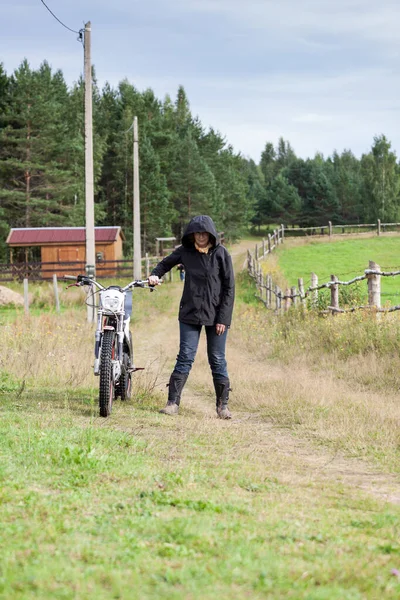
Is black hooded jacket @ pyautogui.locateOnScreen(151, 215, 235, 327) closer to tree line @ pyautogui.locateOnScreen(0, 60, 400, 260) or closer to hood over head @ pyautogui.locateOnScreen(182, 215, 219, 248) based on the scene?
hood over head @ pyautogui.locateOnScreen(182, 215, 219, 248)

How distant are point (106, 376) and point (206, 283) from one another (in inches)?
52.0

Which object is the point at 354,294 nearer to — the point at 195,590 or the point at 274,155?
the point at 195,590

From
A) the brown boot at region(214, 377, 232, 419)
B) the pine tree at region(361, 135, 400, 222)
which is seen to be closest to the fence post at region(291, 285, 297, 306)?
the brown boot at region(214, 377, 232, 419)

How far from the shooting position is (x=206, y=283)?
7.36 metres

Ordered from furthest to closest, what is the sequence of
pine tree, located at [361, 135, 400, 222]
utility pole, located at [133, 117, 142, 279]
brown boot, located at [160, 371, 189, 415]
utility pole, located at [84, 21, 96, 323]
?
pine tree, located at [361, 135, 400, 222], utility pole, located at [133, 117, 142, 279], utility pole, located at [84, 21, 96, 323], brown boot, located at [160, 371, 189, 415]

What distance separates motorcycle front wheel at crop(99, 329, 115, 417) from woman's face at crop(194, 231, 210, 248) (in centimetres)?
124

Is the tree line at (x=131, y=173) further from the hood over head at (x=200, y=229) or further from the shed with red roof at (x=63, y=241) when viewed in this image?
the hood over head at (x=200, y=229)

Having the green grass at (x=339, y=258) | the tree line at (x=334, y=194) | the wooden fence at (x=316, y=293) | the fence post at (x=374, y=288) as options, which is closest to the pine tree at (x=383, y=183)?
the tree line at (x=334, y=194)

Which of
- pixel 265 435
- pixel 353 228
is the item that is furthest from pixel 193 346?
pixel 353 228

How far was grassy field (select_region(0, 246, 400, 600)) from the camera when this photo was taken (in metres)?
3.01

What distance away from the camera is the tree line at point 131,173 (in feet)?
160

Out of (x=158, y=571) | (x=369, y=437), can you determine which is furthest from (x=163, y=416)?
(x=158, y=571)

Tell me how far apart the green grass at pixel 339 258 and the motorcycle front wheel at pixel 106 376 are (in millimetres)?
23181

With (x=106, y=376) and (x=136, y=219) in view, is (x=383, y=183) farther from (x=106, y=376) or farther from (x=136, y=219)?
(x=106, y=376)
